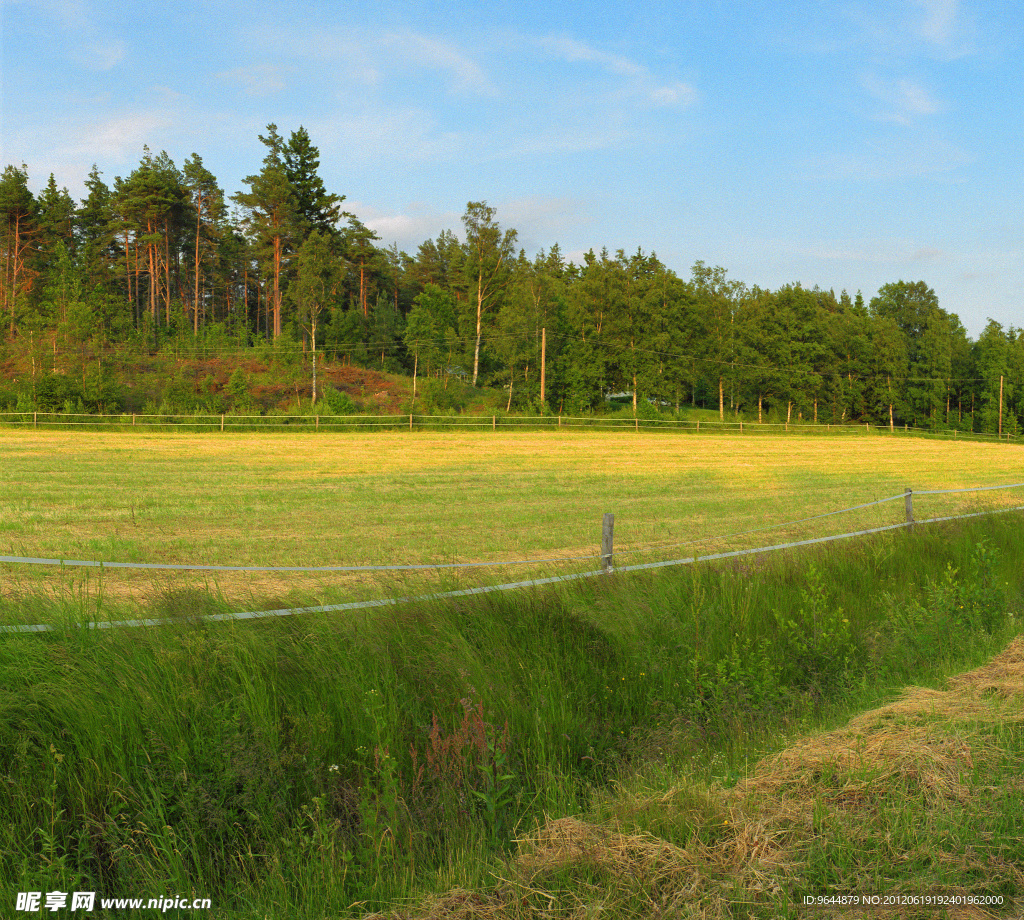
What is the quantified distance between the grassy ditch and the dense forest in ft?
192

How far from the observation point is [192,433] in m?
48.2

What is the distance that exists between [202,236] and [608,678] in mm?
98758

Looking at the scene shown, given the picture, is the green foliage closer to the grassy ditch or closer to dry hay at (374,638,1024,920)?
the grassy ditch

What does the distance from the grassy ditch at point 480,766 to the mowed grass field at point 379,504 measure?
145cm

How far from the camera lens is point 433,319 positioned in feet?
283

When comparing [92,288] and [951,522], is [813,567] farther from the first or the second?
[92,288]

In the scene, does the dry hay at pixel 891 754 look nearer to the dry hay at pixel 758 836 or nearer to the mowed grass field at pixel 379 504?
the dry hay at pixel 758 836

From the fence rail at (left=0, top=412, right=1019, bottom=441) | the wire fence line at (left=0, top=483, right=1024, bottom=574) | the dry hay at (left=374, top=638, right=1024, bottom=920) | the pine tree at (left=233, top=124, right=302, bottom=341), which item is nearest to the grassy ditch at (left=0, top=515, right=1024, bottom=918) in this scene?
the dry hay at (left=374, top=638, right=1024, bottom=920)

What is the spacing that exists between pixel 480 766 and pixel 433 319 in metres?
84.0

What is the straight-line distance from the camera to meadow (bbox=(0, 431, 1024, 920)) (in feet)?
11.4

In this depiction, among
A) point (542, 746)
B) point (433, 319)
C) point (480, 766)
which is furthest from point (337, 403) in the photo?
point (480, 766)

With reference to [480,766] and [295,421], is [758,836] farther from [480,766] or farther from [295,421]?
[295,421]

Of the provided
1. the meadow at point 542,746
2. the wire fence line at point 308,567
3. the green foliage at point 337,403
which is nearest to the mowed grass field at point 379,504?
the wire fence line at point 308,567

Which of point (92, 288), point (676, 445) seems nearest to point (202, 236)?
point (92, 288)
